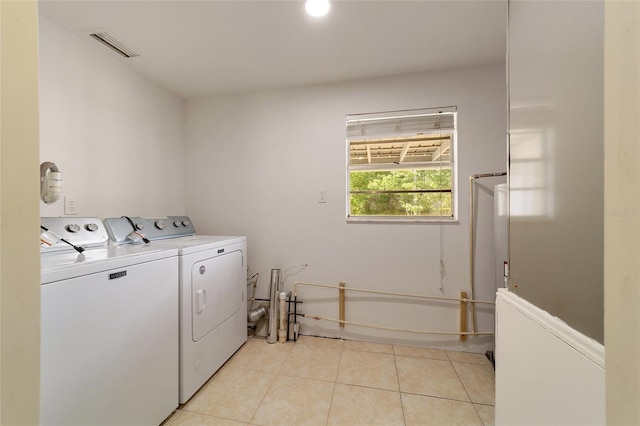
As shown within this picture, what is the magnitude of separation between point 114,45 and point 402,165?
7.97 ft

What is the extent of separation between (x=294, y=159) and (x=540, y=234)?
1.95 meters

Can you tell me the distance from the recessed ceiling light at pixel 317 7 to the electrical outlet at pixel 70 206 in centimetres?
196

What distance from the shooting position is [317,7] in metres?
1.38

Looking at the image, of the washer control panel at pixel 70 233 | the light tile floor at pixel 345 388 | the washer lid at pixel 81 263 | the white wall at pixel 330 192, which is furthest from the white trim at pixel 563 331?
the washer control panel at pixel 70 233

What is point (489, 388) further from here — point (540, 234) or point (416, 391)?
point (540, 234)

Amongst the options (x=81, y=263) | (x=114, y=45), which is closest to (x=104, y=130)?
(x=114, y=45)

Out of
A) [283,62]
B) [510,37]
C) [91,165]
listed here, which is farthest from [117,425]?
[283,62]

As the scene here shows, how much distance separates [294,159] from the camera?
2.30 m

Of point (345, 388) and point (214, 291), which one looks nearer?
point (345, 388)

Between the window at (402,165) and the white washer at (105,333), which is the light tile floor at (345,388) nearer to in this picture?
the white washer at (105,333)

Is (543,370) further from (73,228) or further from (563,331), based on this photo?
(73,228)

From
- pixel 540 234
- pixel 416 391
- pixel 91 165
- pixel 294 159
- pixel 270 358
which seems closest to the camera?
pixel 540 234

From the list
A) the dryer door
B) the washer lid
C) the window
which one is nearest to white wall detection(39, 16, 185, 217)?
the washer lid

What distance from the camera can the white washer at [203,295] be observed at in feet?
4.83
